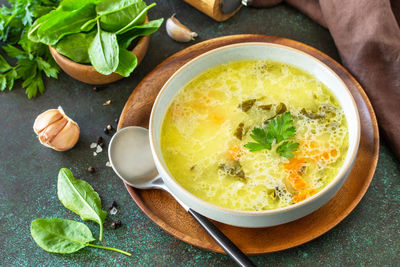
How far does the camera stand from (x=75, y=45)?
6.49 feet

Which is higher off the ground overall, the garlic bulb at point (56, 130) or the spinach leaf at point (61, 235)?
the garlic bulb at point (56, 130)

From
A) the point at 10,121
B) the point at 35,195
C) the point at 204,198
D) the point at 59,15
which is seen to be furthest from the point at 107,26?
the point at 204,198

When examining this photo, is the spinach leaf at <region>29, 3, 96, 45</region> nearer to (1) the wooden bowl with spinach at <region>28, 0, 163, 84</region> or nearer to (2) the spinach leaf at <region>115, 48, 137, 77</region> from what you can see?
(1) the wooden bowl with spinach at <region>28, 0, 163, 84</region>

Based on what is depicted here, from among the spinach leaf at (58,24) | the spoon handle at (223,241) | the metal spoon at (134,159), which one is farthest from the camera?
the spinach leaf at (58,24)

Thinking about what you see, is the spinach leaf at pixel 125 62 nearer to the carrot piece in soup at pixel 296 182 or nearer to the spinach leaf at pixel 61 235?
the spinach leaf at pixel 61 235

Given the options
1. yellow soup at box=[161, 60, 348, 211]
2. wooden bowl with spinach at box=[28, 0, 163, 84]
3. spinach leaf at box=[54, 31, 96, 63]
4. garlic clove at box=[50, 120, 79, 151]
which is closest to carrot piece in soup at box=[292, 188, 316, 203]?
yellow soup at box=[161, 60, 348, 211]

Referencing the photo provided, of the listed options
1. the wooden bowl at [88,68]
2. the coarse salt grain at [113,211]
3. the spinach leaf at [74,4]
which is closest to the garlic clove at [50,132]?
the wooden bowl at [88,68]

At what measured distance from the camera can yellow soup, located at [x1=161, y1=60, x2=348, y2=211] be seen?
61.0 inches

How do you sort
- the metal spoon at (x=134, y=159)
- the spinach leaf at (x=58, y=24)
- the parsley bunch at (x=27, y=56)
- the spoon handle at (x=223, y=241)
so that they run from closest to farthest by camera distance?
the spoon handle at (x=223, y=241) < the metal spoon at (x=134, y=159) < the spinach leaf at (x=58, y=24) < the parsley bunch at (x=27, y=56)

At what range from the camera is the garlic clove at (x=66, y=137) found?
193 cm

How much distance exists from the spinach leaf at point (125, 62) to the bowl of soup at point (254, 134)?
0.99 ft

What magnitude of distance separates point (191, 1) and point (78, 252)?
53.1 inches

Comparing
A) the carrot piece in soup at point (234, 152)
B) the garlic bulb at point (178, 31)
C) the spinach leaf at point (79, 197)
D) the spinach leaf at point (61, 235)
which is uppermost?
the garlic bulb at point (178, 31)

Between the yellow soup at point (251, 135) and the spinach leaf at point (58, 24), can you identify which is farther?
the spinach leaf at point (58, 24)
